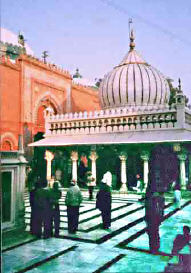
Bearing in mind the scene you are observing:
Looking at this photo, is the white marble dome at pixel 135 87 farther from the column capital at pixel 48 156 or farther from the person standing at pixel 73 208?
the person standing at pixel 73 208

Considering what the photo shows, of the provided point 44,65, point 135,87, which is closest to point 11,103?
point 44,65

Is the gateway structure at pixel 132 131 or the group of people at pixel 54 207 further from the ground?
the gateway structure at pixel 132 131

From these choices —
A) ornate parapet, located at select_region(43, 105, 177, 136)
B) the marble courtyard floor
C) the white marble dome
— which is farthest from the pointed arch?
the marble courtyard floor

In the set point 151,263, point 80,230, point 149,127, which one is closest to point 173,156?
point 149,127

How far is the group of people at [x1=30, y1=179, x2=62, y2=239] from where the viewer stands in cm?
415

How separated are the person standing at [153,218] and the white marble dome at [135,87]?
6526mm

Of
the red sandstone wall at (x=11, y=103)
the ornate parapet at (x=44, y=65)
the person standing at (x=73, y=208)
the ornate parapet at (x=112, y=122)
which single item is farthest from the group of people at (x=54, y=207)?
the ornate parapet at (x=44, y=65)

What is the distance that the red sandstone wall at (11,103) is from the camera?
32.4 feet

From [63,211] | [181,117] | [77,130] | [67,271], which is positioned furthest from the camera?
[77,130]

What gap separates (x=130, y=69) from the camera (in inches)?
401

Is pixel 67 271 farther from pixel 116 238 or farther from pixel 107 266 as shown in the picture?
pixel 116 238

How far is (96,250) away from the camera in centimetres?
351

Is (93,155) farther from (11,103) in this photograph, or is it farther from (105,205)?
(105,205)

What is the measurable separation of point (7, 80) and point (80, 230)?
732 cm
